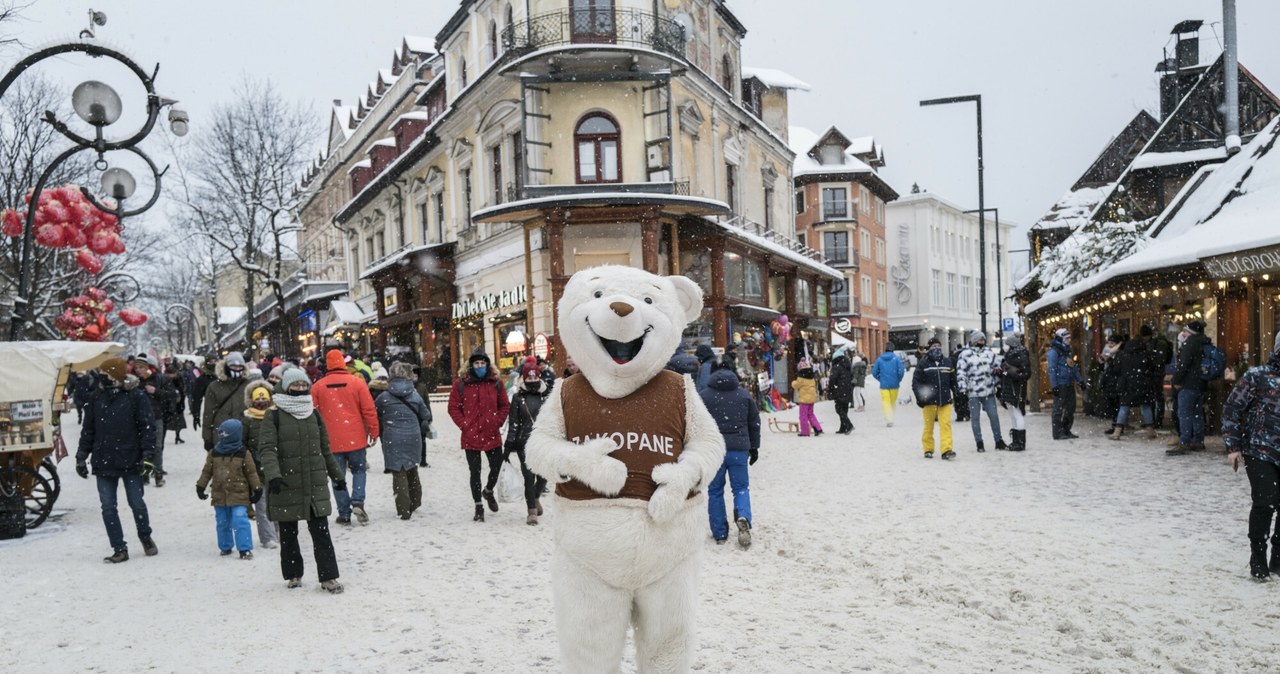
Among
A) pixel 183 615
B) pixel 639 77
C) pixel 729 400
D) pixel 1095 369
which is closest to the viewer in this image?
pixel 183 615

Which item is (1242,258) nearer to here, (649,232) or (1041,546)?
(1041,546)

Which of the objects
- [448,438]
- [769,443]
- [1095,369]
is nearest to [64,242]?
[448,438]

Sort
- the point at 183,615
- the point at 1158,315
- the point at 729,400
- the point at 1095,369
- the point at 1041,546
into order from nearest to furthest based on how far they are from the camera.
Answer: the point at 183,615, the point at 1041,546, the point at 729,400, the point at 1158,315, the point at 1095,369

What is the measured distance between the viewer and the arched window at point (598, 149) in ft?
75.7

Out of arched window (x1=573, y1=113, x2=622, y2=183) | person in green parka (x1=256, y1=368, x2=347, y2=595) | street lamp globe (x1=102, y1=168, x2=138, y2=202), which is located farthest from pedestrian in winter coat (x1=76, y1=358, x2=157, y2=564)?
arched window (x1=573, y1=113, x2=622, y2=183)

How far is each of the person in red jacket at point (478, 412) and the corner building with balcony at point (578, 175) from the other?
12.4m

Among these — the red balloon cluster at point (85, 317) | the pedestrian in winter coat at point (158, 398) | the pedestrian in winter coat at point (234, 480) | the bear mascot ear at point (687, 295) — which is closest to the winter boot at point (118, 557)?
the pedestrian in winter coat at point (234, 480)

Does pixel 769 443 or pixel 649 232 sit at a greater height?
pixel 649 232

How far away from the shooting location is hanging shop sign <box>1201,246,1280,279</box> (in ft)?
33.6

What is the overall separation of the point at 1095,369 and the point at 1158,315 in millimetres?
2407

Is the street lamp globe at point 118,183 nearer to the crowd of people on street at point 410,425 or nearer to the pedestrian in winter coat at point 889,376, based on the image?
the crowd of people on street at point 410,425

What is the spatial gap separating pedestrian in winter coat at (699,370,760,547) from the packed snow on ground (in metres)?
0.30

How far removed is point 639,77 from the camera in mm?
22484

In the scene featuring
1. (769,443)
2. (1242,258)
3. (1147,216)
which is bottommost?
(769,443)
